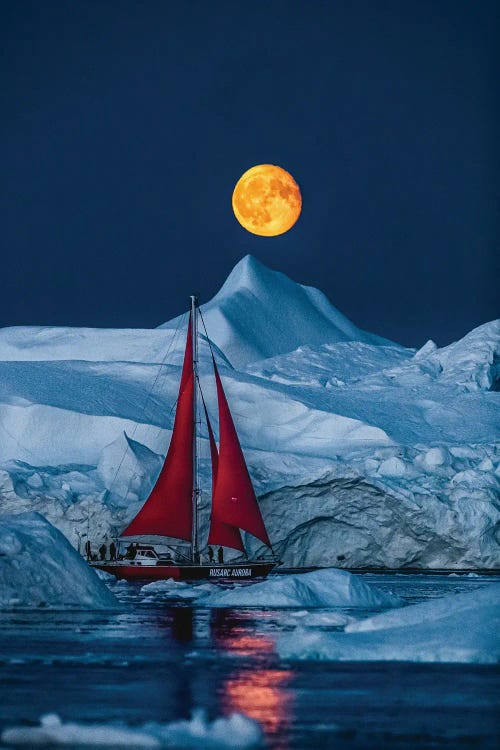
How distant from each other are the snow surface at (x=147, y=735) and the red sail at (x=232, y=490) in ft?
87.2

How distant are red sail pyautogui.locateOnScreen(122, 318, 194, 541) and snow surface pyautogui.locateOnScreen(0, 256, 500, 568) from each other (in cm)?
439

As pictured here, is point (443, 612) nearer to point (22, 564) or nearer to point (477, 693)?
point (477, 693)

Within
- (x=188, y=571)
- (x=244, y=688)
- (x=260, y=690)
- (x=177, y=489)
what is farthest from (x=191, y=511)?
(x=260, y=690)

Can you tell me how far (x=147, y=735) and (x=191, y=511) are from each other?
96.2 feet

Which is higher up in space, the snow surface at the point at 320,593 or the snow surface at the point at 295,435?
the snow surface at the point at 295,435

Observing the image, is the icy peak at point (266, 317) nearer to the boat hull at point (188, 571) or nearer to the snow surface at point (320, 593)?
the boat hull at point (188, 571)

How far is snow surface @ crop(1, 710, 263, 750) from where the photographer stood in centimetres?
766

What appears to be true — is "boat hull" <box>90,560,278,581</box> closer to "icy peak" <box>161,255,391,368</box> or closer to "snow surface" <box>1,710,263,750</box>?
"snow surface" <box>1,710,263,750</box>

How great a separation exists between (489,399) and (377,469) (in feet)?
45.7

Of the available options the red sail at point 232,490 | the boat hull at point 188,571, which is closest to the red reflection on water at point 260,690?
the red sail at point 232,490

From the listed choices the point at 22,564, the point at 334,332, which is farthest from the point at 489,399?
the point at 22,564

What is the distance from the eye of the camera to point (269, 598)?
22.0 m

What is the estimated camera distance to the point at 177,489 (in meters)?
36.5

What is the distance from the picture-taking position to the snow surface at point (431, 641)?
12508 mm
